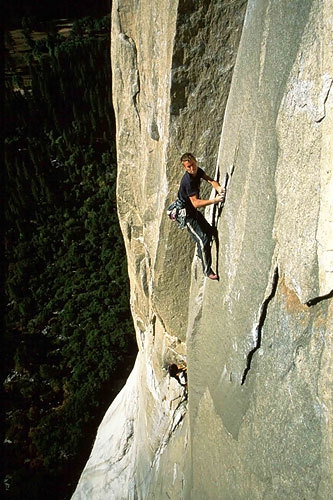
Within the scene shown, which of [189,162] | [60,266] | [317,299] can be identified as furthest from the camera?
Result: [60,266]

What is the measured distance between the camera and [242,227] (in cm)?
376

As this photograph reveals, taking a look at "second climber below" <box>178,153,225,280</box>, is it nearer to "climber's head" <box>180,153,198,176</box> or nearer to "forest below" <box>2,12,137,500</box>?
"climber's head" <box>180,153,198,176</box>

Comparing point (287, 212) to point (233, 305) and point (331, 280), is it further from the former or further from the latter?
point (233, 305)

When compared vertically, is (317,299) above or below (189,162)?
below

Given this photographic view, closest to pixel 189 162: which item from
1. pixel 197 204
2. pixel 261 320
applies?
pixel 197 204

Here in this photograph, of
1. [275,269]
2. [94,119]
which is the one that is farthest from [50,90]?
[275,269]

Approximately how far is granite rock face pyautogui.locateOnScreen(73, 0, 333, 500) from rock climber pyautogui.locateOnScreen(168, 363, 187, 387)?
102 mm

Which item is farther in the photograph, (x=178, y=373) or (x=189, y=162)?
(x=178, y=373)

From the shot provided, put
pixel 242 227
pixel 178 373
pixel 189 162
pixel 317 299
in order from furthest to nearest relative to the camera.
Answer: pixel 178 373
pixel 189 162
pixel 242 227
pixel 317 299

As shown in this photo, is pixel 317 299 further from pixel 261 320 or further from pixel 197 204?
pixel 197 204

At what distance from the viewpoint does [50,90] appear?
2239 centimetres

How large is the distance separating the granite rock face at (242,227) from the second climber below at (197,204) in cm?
15

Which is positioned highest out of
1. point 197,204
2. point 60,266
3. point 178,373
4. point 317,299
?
point 60,266

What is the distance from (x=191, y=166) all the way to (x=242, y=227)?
31.8 inches
